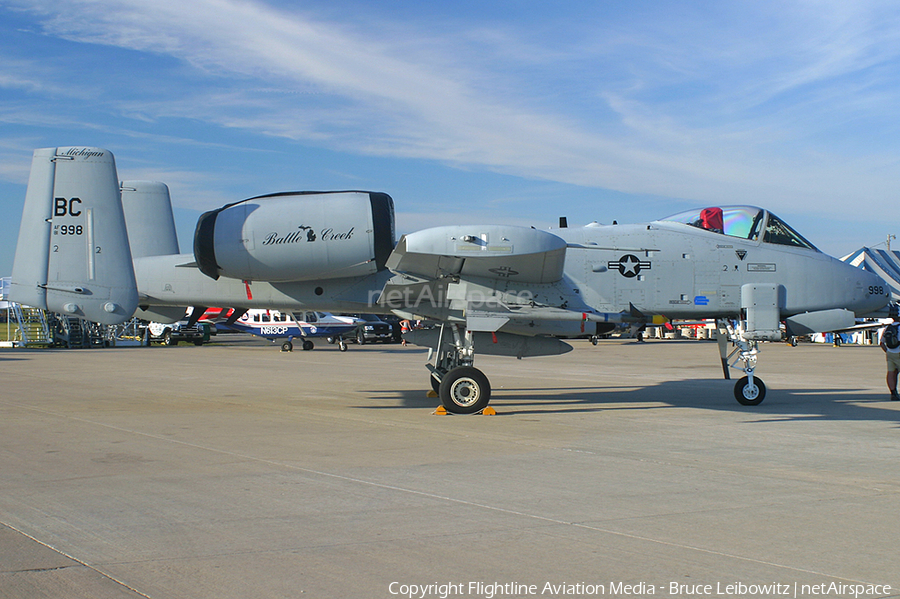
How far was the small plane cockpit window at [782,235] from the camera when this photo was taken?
12586 millimetres

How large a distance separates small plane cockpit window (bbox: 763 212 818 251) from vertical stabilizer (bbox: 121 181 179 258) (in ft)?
35.1

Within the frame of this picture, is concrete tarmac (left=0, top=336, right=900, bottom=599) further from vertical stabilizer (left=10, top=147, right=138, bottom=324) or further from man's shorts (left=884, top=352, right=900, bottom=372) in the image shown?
vertical stabilizer (left=10, top=147, right=138, bottom=324)

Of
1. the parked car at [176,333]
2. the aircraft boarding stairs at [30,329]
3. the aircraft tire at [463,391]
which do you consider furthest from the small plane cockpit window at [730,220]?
the parked car at [176,333]

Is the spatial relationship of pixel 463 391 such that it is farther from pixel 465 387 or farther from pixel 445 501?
pixel 445 501

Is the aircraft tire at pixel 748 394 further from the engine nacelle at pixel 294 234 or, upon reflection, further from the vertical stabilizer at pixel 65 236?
the vertical stabilizer at pixel 65 236

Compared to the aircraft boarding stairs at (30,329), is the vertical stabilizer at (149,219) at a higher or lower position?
higher

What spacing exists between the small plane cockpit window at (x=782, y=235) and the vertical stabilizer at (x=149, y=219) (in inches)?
421

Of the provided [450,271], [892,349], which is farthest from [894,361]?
[450,271]

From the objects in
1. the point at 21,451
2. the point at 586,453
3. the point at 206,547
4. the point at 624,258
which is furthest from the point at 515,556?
the point at 624,258

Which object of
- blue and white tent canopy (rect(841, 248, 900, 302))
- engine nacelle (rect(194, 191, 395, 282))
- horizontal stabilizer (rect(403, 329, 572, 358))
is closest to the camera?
engine nacelle (rect(194, 191, 395, 282))

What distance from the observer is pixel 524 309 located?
11.5m

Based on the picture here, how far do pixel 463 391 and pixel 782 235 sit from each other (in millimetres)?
6119

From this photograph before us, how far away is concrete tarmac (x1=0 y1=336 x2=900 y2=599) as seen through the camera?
13.1 feet

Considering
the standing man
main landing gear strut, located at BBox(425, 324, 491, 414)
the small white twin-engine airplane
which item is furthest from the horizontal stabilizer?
the small white twin-engine airplane
